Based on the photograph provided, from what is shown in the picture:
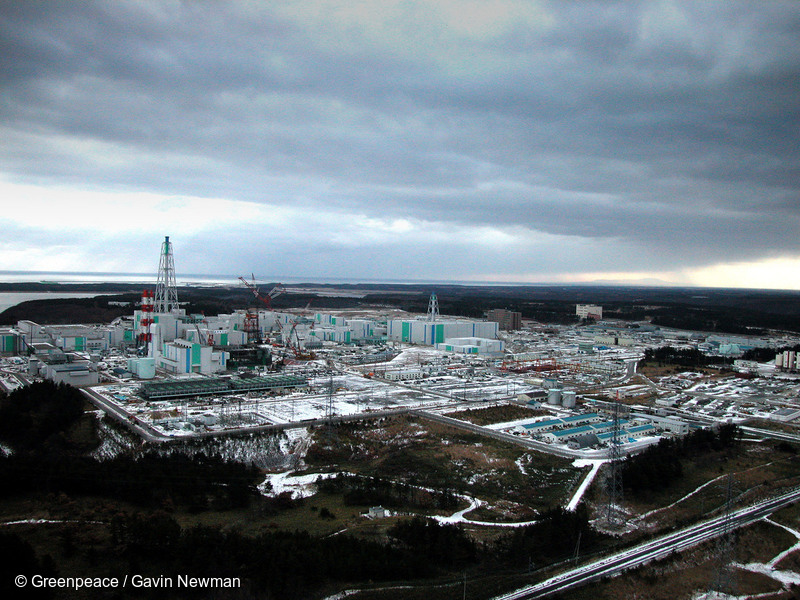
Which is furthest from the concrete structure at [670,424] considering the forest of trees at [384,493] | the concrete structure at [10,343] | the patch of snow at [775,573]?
the concrete structure at [10,343]

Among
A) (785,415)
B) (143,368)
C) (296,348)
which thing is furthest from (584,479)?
(296,348)

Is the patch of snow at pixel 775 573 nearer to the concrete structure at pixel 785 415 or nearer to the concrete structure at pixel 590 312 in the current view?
the concrete structure at pixel 785 415

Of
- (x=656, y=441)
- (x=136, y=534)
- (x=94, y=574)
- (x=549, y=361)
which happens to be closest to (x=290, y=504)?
(x=136, y=534)

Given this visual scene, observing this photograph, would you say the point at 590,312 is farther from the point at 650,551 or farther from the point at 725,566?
the point at 725,566

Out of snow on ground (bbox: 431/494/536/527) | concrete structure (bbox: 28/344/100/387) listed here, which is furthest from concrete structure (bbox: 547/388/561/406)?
concrete structure (bbox: 28/344/100/387)

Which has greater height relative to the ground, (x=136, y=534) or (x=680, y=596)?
(x=136, y=534)

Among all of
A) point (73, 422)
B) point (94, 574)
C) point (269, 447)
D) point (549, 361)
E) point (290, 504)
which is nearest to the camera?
point (94, 574)

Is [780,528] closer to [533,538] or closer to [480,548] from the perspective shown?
[533,538]
